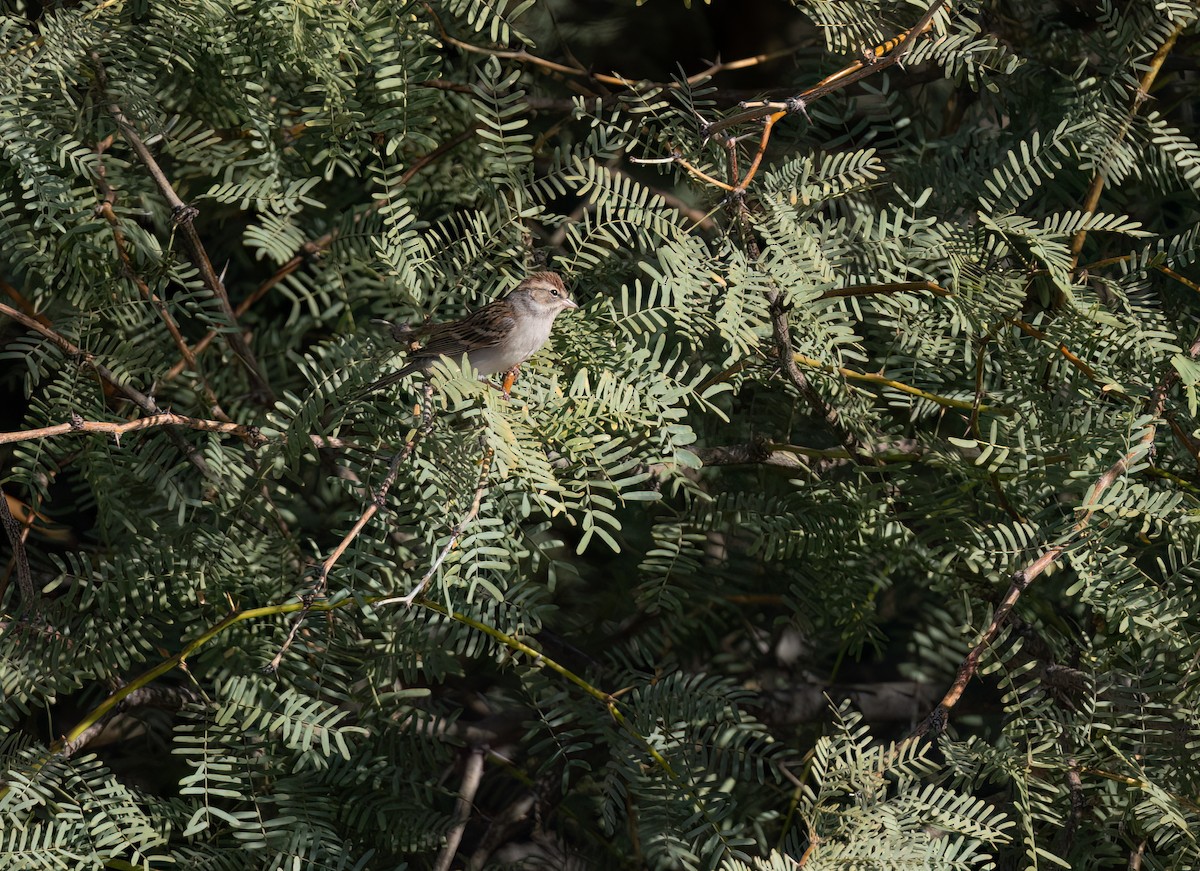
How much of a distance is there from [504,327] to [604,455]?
511 millimetres

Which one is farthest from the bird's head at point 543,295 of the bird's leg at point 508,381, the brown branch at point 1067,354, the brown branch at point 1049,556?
the brown branch at point 1049,556

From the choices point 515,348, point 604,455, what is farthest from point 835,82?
point 515,348

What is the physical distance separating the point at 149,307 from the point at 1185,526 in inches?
63.0

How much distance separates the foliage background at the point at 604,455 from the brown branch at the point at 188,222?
1 centimetres

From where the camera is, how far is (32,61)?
1695mm

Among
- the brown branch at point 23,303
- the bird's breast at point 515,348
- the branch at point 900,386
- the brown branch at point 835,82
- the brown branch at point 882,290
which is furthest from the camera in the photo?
the brown branch at point 23,303

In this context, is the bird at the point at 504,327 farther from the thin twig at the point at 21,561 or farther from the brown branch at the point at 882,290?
the thin twig at the point at 21,561

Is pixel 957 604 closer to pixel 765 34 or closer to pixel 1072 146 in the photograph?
pixel 1072 146

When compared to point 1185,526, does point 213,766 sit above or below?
below

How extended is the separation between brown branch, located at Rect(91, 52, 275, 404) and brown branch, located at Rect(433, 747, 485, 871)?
726mm

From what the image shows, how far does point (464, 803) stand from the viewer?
6.46 ft

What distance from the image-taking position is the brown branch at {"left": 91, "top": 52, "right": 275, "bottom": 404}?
1.80m

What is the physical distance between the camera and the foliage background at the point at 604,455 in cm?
150

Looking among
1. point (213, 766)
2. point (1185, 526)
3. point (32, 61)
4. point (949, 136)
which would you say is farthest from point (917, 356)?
point (32, 61)
